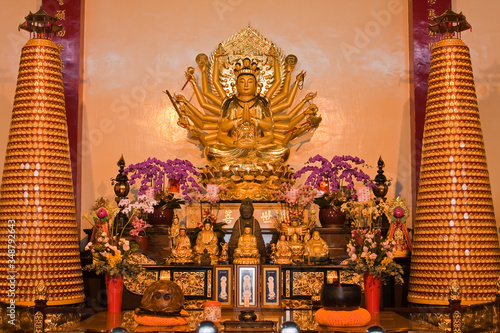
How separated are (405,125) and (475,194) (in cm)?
201

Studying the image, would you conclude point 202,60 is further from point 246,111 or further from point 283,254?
point 283,254

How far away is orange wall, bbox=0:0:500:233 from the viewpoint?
827 cm

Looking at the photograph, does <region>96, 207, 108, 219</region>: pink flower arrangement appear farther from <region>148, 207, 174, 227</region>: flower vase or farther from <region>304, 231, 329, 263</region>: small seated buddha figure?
<region>304, 231, 329, 263</region>: small seated buddha figure

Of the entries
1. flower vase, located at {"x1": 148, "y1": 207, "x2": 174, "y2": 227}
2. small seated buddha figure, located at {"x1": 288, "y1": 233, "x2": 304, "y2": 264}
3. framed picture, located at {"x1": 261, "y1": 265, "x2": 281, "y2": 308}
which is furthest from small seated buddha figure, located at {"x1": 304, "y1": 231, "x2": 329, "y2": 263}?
flower vase, located at {"x1": 148, "y1": 207, "x2": 174, "y2": 227}

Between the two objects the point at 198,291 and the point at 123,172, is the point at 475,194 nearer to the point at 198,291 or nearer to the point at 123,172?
the point at 198,291

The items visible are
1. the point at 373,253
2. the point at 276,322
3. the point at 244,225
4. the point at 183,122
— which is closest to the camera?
the point at 276,322

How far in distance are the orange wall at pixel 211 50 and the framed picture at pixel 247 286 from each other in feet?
7.47

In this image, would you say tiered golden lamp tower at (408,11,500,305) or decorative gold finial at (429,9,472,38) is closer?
tiered golden lamp tower at (408,11,500,305)

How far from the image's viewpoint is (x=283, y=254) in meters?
6.52

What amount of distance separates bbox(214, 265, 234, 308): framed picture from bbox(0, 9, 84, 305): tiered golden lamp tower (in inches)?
46.1

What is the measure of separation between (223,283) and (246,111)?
2415mm

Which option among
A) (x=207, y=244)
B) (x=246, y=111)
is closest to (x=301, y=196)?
(x=207, y=244)

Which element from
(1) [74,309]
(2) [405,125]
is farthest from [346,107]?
(1) [74,309]

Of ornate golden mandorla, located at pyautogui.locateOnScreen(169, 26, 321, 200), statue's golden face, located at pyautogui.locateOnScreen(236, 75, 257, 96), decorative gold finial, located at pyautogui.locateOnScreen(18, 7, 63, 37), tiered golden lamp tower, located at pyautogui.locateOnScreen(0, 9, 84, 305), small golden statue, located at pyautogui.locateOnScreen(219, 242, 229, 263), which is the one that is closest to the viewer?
tiered golden lamp tower, located at pyautogui.locateOnScreen(0, 9, 84, 305)
